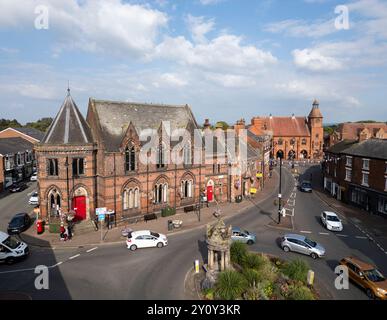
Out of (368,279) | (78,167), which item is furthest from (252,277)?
(78,167)

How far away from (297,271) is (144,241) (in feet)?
43.4

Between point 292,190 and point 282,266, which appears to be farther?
point 292,190

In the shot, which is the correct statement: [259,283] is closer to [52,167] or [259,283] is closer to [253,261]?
[253,261]

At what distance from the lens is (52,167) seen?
31.4 m

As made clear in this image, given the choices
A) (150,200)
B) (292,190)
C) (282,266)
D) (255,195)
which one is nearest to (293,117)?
(292,190)

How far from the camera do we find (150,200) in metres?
35.8

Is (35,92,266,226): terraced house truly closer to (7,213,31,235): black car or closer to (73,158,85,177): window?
(73,158,85,177): window

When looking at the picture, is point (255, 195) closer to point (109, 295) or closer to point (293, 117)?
point (109, 295)

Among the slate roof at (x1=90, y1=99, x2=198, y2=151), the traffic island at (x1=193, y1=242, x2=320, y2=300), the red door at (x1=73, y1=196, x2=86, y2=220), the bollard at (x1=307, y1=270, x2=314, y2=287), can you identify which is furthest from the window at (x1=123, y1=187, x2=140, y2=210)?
the bollard at (x1=307, y1=270, x2=314, y2=287)

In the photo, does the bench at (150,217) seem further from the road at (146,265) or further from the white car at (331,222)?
the white car at (331,222)

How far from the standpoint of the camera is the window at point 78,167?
32.0 metres

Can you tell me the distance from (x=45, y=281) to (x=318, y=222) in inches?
1159

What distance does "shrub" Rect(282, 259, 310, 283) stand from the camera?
1962 cm

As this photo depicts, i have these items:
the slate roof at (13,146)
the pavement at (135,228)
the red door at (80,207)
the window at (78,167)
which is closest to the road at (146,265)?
the pavement at (135,228)
